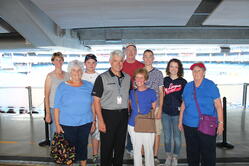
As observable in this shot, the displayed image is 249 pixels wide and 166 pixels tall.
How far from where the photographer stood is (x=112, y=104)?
2.49m

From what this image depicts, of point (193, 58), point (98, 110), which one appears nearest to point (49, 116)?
point (98, 110)

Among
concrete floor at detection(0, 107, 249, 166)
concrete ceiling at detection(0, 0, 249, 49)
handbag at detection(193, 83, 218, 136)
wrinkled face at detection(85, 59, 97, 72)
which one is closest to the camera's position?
handbag at detection(193, 83, 218, 136)

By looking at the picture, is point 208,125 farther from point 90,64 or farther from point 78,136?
point 90,64

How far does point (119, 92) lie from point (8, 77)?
2817 centimetres

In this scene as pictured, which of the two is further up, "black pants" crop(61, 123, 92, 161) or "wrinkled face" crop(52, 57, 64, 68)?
"wrinkled face" crop(52, 57, 64, 68)

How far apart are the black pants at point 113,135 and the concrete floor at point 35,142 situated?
2.29 ft

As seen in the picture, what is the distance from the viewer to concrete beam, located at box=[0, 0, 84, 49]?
6242mm

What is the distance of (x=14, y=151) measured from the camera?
12.5 ft

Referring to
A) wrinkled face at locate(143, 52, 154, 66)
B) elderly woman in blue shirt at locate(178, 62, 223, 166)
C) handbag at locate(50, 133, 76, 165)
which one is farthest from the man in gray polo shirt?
elderly woman in blue shirt at locate(178, 62, 223, 166)

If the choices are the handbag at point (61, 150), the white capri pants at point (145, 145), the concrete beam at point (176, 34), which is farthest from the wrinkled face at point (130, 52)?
the concrete beam at point (176, 34)

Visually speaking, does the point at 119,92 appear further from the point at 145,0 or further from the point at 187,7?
the point at 187,7

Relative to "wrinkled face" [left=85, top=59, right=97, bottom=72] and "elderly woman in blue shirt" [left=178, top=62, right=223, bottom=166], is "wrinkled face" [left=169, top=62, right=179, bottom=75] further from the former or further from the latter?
"wrinkled face" [left=85, top=59, right=97, bottom=72]

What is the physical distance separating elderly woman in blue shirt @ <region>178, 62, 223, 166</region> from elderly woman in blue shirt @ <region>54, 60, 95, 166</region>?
1.28 m

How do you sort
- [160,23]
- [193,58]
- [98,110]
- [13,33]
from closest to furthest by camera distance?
[98,110], [160,23], [13,33], [193,58]
